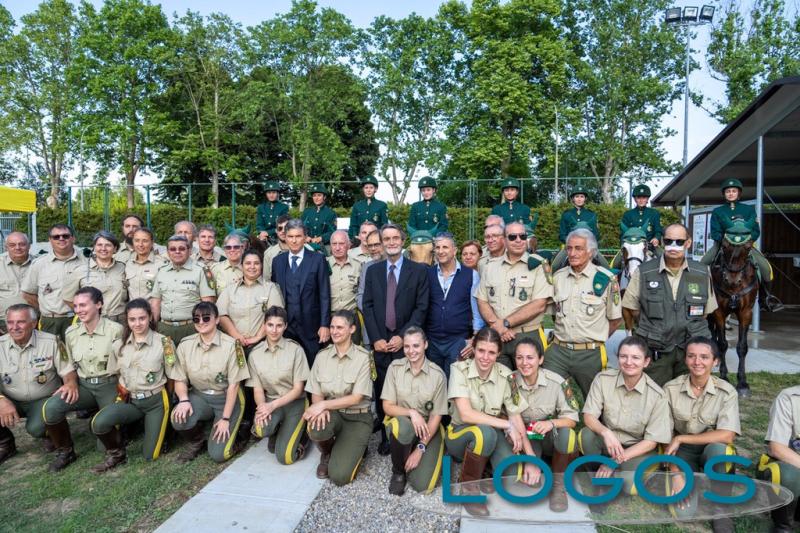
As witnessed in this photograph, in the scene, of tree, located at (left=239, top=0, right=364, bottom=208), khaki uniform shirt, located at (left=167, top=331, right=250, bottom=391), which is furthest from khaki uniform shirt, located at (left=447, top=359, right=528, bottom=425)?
tree, located at (left=239, top=0, right=364, bottom=208)

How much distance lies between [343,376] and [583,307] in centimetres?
179

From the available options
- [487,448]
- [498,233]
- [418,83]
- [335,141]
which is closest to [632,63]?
[418,83]

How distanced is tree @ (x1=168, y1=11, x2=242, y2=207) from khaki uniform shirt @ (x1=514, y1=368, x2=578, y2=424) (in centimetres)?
2469

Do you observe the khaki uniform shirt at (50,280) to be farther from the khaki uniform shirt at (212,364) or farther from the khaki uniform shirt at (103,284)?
the khaki uniform shirt at (212,364)

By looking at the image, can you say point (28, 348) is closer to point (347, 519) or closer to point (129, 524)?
→ point (129, 524)

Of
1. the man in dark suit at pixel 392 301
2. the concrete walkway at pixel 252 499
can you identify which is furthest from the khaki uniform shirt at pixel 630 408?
the concrete walkway at pixel 252 499

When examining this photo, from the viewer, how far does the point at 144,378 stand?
3920 millimetres

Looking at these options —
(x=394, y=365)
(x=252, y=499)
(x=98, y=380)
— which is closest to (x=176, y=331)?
(x=98, y=380)

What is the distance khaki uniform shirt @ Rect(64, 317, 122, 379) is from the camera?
399cm

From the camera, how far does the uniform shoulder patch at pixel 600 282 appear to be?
3.77m

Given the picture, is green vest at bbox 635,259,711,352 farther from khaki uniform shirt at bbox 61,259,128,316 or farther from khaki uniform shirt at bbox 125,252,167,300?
khaki uniform shirt at bbox 61,259,128,316

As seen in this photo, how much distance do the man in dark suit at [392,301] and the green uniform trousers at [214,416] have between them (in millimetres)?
1087

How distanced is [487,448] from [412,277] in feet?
4.54

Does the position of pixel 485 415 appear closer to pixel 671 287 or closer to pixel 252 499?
pixel 252 499
